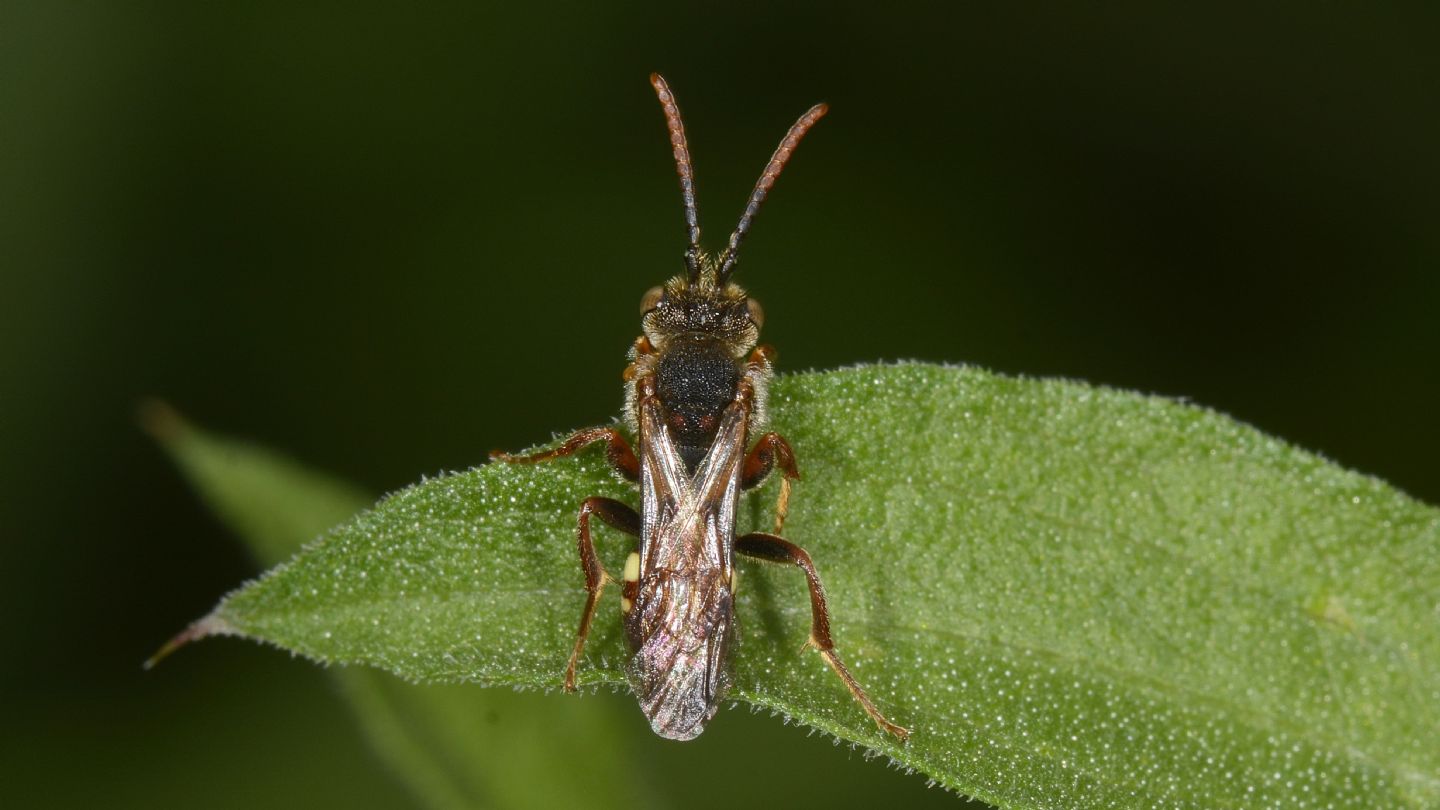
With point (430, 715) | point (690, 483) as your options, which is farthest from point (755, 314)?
point (430, 715)

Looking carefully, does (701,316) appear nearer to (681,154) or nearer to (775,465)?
(681,154)

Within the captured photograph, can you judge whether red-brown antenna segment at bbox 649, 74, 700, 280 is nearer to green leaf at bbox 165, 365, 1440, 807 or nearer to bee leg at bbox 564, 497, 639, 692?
green leaf at bbox 165, 365, 1440, 807

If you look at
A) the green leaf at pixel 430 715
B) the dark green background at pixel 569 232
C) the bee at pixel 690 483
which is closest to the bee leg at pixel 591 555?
the bee at pixel 690 483

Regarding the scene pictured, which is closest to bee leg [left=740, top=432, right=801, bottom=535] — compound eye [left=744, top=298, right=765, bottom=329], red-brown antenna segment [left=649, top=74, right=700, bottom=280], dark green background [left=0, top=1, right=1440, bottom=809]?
compound eye [left=744, top=298, right=765, bottom=329]

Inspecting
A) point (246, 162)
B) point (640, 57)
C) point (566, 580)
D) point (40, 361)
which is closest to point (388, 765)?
point (566, 580)

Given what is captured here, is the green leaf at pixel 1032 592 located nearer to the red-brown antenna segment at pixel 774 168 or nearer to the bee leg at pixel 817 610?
the bee leg at pixel 817 610

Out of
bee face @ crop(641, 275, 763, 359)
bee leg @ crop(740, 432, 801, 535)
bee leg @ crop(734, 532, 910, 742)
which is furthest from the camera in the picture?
bee face @ crop(641, 275, 763, 359)

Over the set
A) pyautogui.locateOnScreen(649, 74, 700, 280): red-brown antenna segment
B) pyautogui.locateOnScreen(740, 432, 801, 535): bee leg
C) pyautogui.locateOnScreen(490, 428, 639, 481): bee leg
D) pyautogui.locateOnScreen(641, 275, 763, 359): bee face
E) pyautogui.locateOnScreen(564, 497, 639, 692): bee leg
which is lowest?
pyautogui.locateOnScreen(564, 497, 639, 692): bee leg
